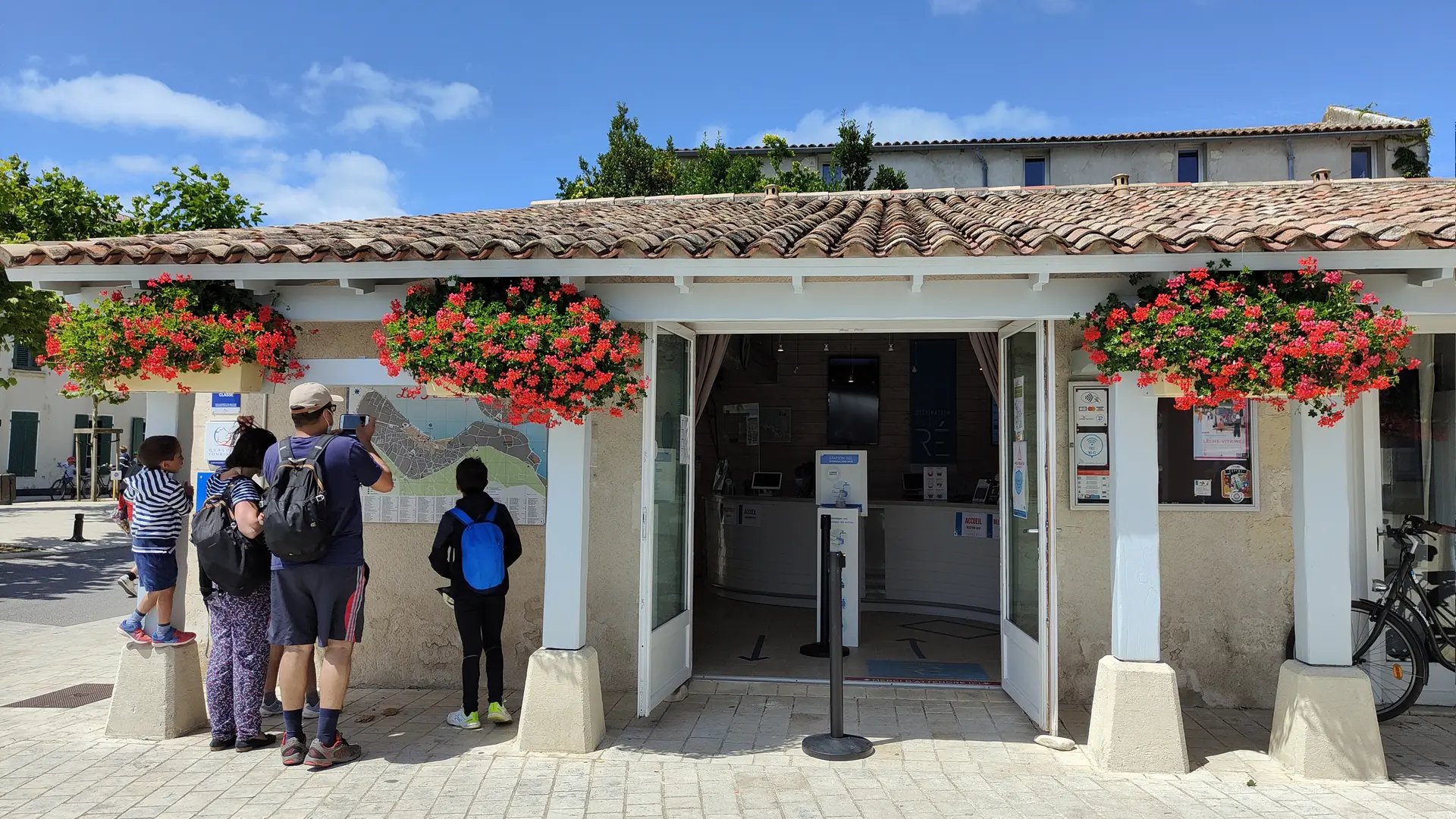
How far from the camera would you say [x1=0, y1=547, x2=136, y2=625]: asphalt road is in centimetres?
920

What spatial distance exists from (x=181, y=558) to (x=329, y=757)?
151cm

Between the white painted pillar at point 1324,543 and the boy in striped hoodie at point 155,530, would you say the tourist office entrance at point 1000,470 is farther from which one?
the boy in striped hoodie at point 155,530

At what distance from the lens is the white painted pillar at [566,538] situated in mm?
4684

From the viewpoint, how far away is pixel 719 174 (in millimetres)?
23281

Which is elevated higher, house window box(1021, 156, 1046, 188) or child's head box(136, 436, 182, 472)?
house window box(1021, 156, 1046, 188)

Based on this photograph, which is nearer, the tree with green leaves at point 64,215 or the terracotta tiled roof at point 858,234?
the terracotta tiled roof at point 858,234

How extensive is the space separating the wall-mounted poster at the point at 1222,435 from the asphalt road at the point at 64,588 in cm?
983

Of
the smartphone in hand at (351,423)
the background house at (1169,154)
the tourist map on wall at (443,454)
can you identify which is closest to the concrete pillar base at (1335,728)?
the tourist map on wall at (443,454)

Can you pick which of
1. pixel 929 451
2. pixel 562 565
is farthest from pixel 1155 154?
pixel 562 565

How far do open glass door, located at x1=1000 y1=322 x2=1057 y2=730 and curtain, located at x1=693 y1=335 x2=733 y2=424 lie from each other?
1925 mm

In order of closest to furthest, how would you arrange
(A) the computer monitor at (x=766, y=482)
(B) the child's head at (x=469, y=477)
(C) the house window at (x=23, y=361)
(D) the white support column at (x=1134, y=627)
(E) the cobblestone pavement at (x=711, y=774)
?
(E) the cobblestone pavement at (x=711, y=774)
(D) the white support column at (x=1134, y=627)
(B) the child's head at (x=469, y=477)
(A) the computer monitor at (x=766, y=482)
(C) the house window at (x=23, y=361)

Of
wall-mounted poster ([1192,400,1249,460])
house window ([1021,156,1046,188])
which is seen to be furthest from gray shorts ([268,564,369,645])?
house window ([1021,156,1046,188])

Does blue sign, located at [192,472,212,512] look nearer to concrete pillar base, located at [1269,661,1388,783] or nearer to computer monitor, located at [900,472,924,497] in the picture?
concrete pillar base, located at [1269,661,1388,783]

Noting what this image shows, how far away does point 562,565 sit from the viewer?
4703 millimetres
